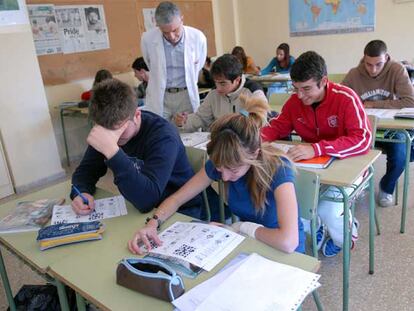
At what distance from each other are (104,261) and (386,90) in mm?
2530

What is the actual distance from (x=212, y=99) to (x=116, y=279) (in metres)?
1.79

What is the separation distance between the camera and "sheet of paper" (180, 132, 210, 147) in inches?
92.3

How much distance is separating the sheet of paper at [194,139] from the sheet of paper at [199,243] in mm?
1052

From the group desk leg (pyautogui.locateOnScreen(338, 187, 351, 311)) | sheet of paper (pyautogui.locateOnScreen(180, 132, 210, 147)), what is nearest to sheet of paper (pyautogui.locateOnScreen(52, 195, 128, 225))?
sheet of paper (pyautogui.locateOnScreen(180, 132, 210, 147))

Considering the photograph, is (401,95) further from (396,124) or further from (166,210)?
(166,210)

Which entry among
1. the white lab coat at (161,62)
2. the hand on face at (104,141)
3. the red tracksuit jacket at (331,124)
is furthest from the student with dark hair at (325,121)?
the white lab coat at (161,62)

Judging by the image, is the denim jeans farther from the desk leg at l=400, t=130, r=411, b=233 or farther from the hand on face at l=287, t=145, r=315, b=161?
the hand on face at l=287, t=145, r=315, b=161

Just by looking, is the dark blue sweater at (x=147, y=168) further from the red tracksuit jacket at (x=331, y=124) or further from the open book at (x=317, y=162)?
the red tracksuit jacket at (x=331, y=124)

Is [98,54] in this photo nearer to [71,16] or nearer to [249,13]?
[71,16]

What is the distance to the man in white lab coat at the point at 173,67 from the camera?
2938 mm

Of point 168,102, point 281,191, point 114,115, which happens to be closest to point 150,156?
point 114,115

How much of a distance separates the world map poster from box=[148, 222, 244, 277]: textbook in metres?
5.46

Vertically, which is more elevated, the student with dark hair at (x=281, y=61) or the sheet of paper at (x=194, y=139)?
the student with dark hair at (x=281, y=61)

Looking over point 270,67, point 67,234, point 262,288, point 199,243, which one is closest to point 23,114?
point 67,234
